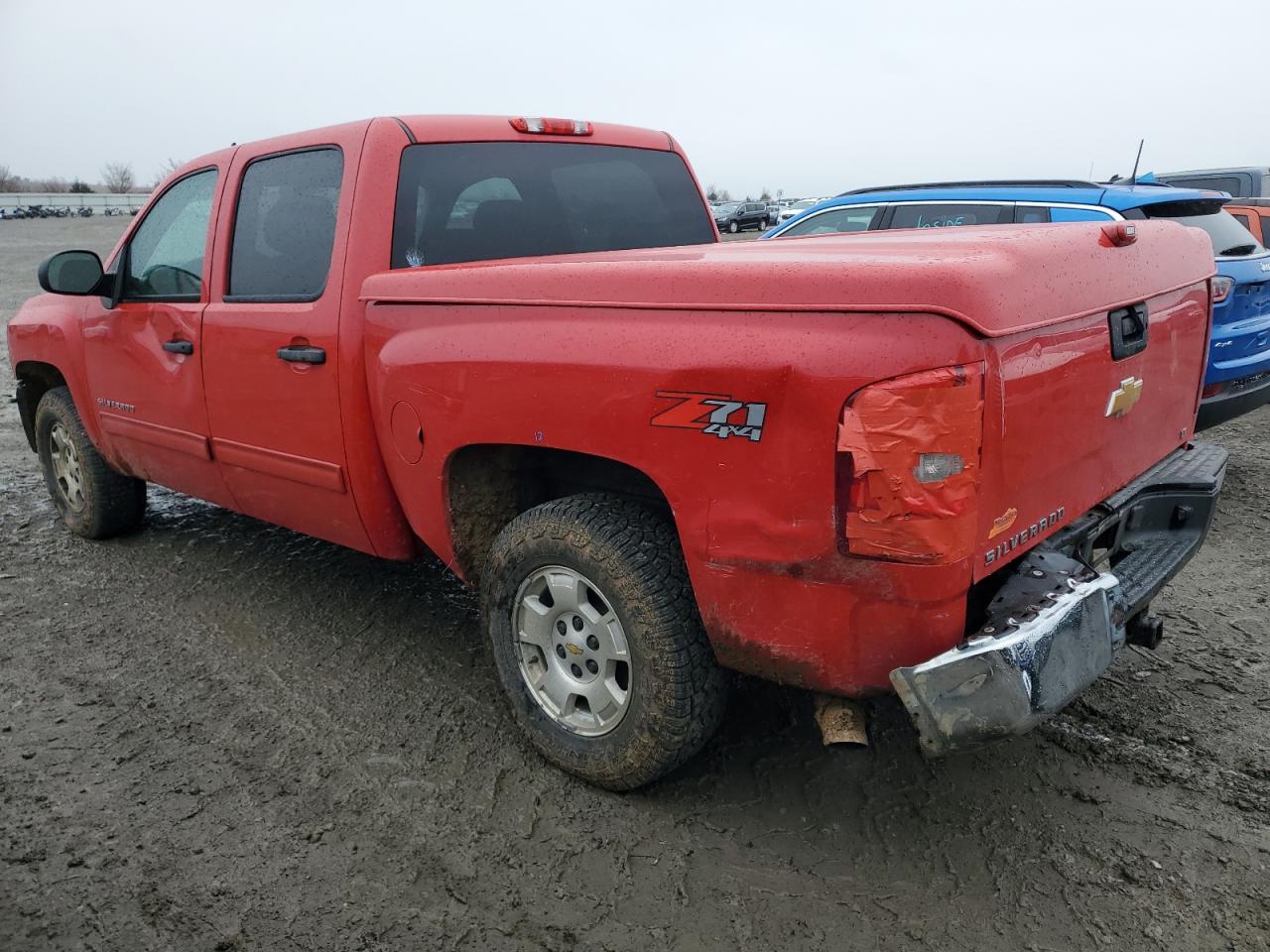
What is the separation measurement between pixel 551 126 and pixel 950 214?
3891 mm

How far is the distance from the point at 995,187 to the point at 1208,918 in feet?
18.1

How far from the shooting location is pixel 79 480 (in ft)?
16.7

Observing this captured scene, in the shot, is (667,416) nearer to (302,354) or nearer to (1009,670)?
(1009,670)

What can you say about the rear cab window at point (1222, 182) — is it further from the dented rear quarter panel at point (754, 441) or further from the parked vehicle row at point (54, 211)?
the parked vehicle row at point (54, 211)

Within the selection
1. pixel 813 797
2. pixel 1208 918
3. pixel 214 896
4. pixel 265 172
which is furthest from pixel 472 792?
pixel 265 172

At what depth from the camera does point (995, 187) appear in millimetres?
6730

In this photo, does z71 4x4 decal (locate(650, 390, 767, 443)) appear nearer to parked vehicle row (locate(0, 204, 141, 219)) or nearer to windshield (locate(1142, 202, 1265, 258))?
windshield (locate(1142, 202, 1265, 258))

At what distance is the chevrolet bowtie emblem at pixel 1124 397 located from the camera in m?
2.55

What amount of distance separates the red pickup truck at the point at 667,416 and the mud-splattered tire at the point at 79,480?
38.4 inches

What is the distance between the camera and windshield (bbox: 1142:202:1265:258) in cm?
576

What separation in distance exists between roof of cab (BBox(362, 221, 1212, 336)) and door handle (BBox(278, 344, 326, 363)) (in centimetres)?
29

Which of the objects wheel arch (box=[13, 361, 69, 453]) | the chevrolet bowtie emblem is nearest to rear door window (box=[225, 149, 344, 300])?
wheel arch (box=[13, 361, 69, 453])

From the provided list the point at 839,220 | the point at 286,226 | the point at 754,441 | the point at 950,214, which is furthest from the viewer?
the point at 839,220

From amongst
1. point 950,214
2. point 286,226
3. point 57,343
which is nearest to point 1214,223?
point 950,214
